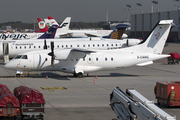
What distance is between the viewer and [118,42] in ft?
139

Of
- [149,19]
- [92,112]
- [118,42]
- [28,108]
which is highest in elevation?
[149,19]

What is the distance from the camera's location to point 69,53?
27.3m

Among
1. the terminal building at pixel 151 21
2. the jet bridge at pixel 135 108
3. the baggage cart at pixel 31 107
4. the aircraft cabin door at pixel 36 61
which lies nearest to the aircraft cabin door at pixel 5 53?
the aircraft cabin door at pixel 36 61

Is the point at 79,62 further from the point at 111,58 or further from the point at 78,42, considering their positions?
the point at 78,42

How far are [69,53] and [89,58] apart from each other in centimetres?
237

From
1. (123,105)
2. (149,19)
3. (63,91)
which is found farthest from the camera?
(149,19)

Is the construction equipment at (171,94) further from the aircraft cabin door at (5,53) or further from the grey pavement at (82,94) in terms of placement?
the aircraft cabin door at (5,53)

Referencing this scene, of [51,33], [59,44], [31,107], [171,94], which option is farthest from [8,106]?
[51,33]

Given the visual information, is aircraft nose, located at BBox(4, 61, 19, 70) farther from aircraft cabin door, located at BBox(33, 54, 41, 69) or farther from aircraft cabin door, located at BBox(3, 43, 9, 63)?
aircraft cabin door, located at BBox(3, 43, 9, 63)

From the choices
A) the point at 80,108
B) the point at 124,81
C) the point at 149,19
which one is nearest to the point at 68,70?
the point at 124,81

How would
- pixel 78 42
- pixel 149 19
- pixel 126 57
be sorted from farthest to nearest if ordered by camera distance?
pixel 149 19 < pixel 78 42 < pixel 126 57

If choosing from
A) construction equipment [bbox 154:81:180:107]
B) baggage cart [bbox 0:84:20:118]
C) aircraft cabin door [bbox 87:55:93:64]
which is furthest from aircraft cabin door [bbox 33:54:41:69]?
baggage cart [bbox 0:84:20:118]

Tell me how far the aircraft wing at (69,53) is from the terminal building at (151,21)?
78.6 m

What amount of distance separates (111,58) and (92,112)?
13.4 meters
